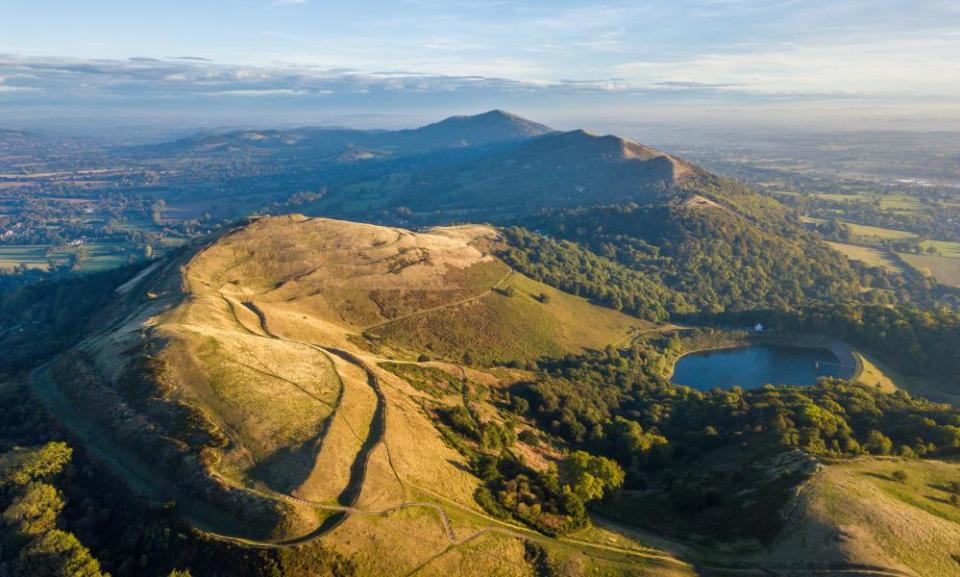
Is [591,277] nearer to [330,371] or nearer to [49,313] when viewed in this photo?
[330,371]

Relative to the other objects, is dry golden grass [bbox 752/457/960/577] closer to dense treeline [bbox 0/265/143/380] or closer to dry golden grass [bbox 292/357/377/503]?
dry golden grass [bbox 292/357/377/503]

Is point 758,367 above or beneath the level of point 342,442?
beneath

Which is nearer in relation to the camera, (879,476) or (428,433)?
(879,476)

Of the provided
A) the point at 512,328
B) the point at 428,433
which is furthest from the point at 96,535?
the point at 512,328

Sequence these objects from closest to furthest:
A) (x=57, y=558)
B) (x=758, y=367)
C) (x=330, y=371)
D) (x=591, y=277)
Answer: (x=57, y=558) < (x=330, y=371) < (x=758, y=367) < (x=591, y=277)

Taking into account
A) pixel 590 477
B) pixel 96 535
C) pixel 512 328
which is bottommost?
pixel 512 328

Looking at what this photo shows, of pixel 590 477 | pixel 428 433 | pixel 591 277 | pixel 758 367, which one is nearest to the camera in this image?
pixel 590 477

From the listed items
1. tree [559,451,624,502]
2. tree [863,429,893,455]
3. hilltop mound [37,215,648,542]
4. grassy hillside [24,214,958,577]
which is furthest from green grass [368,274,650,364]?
tree [863,429,893,455]
